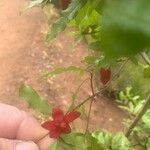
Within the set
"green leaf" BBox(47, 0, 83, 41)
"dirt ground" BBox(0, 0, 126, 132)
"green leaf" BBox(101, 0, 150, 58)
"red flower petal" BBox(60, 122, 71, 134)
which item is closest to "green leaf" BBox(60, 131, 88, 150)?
"red flower petal" BBox(60, 122, 71, 134)

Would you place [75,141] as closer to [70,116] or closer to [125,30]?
[70,116]

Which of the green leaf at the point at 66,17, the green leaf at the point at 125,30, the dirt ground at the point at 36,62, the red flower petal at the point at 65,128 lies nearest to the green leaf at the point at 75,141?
the red flower petal at the point at 65,128

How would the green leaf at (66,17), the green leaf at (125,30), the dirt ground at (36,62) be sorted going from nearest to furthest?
the green leaf at (125,30) → the green leaf at (66,17) → the dirt ground at (36,62)

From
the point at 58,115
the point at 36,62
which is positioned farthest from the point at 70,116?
the point at 36,62

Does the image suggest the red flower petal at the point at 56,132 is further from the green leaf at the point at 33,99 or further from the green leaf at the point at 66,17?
the green leaf at the point at 66,17

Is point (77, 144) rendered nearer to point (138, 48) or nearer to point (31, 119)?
point (31, 119)

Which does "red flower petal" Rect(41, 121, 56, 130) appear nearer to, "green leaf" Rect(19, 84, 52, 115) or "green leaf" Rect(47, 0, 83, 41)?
"green leaf" Rect(19, 84, 52, 115)
